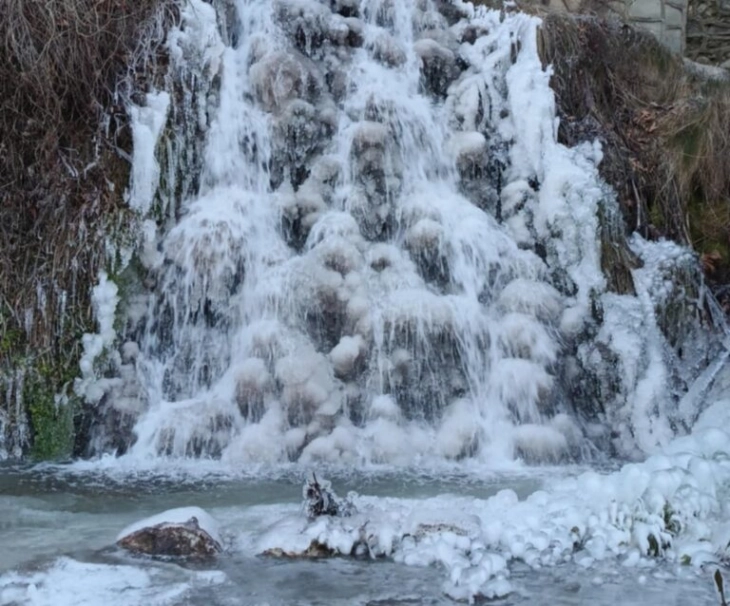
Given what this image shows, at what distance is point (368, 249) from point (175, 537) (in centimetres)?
269

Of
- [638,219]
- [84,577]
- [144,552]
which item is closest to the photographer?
[84,577]

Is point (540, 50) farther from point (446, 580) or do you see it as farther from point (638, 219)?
point (446, 580)

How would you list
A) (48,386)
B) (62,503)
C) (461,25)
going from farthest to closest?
(461,25) → (48,386) → (62,503)

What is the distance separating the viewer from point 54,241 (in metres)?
5.77

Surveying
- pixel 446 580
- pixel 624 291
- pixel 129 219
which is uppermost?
pixel 129 219

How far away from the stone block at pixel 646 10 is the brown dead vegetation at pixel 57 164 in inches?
163

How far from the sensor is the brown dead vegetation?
5590 mm

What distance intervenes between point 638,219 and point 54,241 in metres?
3.64

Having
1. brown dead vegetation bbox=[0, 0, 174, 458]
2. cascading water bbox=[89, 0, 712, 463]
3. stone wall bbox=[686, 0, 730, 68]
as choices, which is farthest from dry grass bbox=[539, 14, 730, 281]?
brown dead vegetation bbox=[0, 0, 174, 458]

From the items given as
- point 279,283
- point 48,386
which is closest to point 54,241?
point 48,386

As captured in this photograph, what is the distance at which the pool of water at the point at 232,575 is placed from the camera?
3.15 m

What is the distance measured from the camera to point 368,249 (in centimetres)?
590

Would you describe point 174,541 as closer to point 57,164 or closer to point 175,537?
point 175,537

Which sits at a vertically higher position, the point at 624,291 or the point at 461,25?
the point at 461,25
